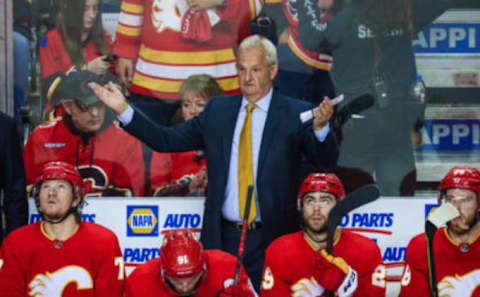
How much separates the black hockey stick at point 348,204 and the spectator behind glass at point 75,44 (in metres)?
1.91

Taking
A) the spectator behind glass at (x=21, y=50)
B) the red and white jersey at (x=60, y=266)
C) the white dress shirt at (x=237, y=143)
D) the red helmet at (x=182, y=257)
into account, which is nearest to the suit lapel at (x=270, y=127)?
the white dress shirt at (x=237, y=143)

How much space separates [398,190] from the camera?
477cm

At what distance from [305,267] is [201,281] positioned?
0.57m

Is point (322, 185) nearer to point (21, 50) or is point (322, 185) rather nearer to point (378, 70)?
point (378, 70)

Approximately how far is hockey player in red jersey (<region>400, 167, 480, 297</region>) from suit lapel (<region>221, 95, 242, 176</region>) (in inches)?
42.9

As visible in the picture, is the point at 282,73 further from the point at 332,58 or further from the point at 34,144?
the point at 34,144

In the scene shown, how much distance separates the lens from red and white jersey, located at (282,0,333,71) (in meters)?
4.70

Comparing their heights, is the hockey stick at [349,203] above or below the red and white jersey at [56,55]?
below

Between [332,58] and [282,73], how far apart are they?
32cm

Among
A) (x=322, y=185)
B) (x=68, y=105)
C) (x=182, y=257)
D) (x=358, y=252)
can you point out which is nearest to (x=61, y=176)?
(x=182, y=257)

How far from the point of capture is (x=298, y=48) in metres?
4.71

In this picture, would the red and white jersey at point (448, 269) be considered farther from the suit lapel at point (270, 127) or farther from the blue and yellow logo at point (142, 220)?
the blue and yellow logo at point (142, 220)

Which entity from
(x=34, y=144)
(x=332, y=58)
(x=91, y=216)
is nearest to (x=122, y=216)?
(x=91, y=216)

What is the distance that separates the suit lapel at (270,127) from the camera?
4.16 meters
